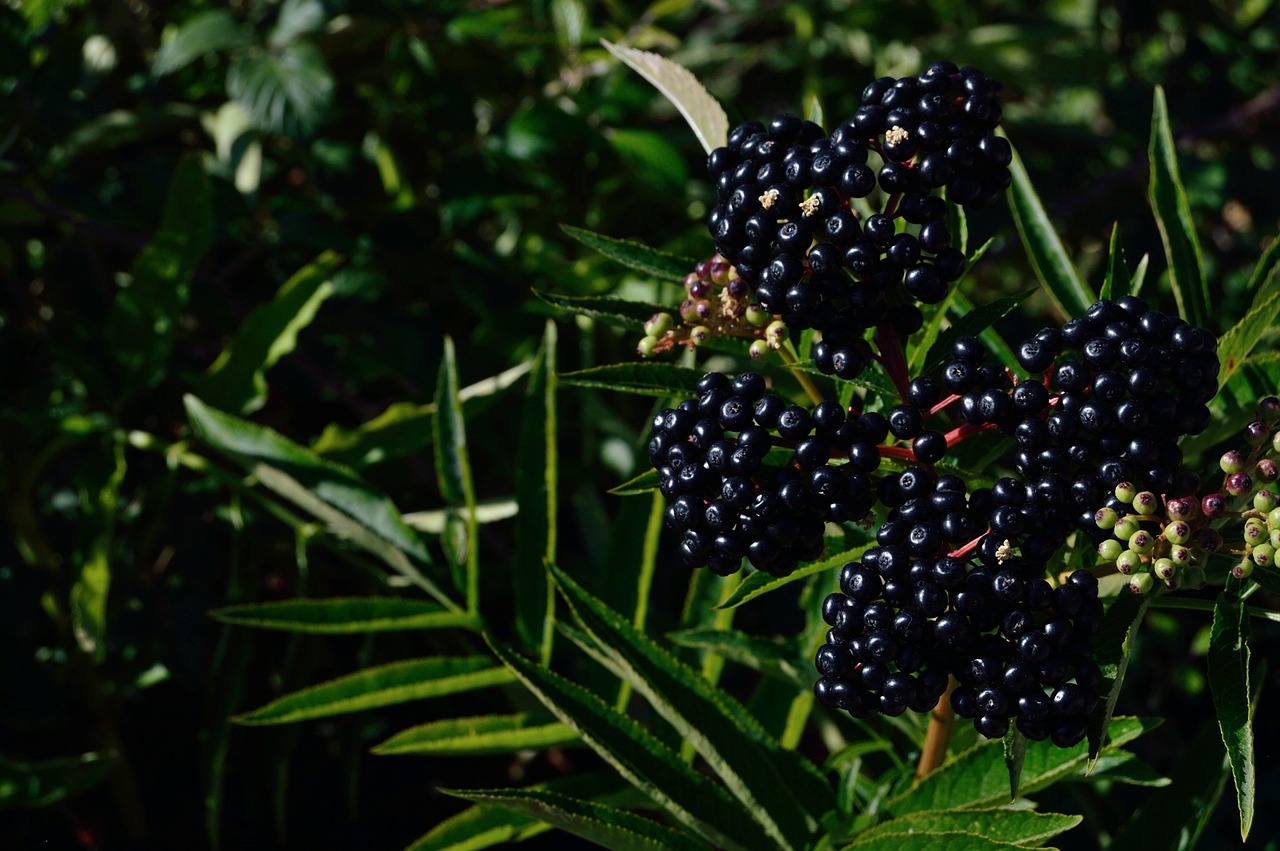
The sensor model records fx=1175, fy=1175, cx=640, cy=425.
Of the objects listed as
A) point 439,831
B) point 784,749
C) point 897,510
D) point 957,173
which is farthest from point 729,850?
point 957,173

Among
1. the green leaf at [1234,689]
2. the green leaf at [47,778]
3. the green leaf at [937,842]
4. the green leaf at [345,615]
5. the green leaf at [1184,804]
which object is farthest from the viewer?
the green leaf at [47,778]

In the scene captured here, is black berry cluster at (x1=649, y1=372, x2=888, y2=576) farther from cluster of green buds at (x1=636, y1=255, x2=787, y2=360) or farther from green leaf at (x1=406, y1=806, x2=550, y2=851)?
green leaf at (x1=406, y1=806, x2=550, y2=851)

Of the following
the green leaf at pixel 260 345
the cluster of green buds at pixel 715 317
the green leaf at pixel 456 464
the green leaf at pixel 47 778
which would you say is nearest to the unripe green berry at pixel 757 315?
the cluster of green buds at pixel 715 317

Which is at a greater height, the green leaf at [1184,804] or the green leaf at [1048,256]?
the green leaf at [1048,256]

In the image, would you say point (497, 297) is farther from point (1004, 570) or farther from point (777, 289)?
point (1004, 570)

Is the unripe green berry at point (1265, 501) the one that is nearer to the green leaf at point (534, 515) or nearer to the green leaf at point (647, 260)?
the green leaf at point (647, 260)

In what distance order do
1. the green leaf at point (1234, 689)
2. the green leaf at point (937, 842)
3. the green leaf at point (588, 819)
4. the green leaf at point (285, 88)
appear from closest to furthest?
1. the green leaf at point (1234, 689)
2. the green leaf at point (937, 842)
3. the green leaf at point (588, 819)
4. the green leaf at point (285, 88)

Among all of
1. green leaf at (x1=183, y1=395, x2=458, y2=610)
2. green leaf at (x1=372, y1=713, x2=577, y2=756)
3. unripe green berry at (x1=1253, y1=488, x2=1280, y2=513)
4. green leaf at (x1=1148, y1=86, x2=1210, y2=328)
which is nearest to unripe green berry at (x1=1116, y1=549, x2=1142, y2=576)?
unripe green berry at (x1=1253, y1=488, x2=1280, y2=513)
